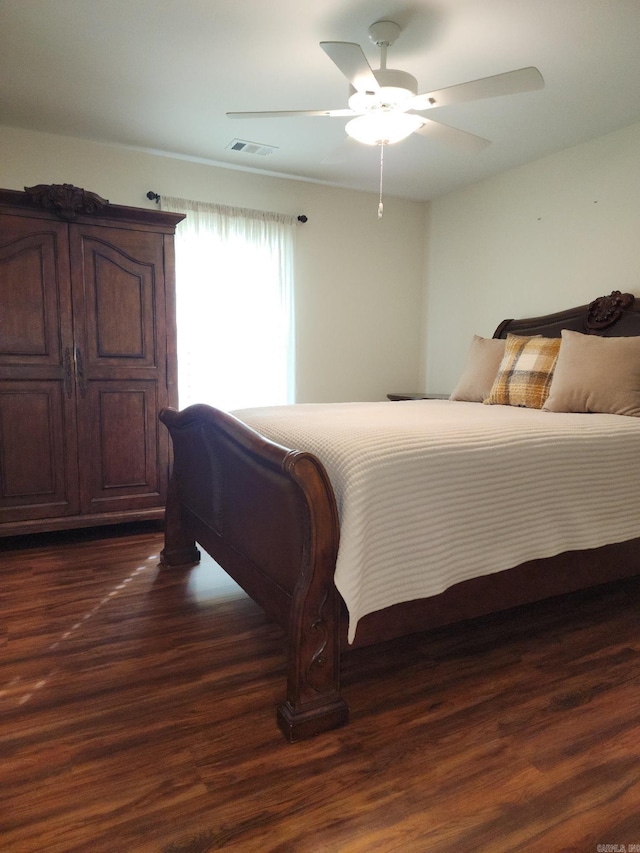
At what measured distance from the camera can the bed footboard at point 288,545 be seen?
4.88ft

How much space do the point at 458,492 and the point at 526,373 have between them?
1775 mm

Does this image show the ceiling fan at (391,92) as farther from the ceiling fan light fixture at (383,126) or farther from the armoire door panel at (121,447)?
the armoire door panel at (121,447)

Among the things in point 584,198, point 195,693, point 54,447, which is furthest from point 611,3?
point 54,447

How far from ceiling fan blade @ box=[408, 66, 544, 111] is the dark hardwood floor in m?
2.06

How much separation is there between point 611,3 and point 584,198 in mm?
1509

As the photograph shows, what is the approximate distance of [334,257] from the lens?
452cm

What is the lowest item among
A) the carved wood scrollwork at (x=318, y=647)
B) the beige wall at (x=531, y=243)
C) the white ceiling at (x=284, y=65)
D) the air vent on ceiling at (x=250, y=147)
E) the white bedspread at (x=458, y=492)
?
the carved wood scrollwork at (x=318, y=647)

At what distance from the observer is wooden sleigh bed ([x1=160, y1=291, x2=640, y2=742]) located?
1.50 metres

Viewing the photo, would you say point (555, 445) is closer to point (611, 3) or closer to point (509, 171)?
point (611, 3)

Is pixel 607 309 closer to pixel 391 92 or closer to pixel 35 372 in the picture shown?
pixel 391 92

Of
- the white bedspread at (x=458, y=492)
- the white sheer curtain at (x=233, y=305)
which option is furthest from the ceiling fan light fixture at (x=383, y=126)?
the white sheer curtain at (x=233, y=305)

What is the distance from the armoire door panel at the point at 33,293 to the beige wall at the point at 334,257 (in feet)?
2.57

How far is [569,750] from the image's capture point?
147cm

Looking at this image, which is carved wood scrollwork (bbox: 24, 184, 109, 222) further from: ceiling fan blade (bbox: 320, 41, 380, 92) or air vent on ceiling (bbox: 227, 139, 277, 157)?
ceiling fan blade (bbox: 320, 41, 380, 92)
